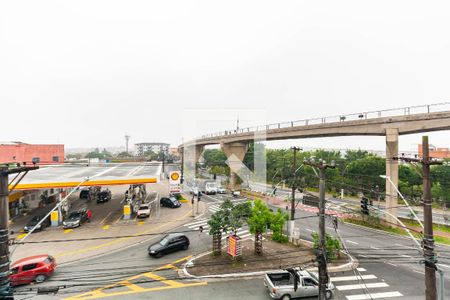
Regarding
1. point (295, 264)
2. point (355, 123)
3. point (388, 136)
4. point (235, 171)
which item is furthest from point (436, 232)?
point (235, 171)

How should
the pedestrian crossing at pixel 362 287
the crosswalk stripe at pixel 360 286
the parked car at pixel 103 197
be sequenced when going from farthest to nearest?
the parked car at pixel 103 197
the crosswalk stripe at pixel 360 286
the pedestrian crossing at pixel 362 287

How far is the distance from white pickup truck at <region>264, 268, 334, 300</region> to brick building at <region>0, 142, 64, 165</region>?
229 ft

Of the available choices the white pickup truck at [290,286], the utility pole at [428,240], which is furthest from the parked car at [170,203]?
the utility pole at [428,240]

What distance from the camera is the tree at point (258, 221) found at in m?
18.8

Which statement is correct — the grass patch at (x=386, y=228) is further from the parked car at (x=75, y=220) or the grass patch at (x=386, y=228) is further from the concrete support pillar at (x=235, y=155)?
the parked car at (x=75, y=220)

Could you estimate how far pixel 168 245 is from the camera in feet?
65.3

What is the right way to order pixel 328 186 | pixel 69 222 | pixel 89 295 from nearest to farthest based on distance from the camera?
pixel 89 295 < pixel 69 222 < pixel 328 186

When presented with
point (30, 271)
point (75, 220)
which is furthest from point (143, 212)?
point (30, 271)

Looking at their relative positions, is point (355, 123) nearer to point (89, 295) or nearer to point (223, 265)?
point (223, 265)

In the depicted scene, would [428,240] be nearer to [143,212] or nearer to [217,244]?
[217,244]

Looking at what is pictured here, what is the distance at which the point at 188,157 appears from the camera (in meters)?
94.9

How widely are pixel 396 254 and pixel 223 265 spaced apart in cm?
1473

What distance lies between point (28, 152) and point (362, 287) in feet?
293

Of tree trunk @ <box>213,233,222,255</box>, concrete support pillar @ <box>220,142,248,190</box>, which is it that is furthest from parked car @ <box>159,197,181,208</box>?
concrete support pillar @ <box>220,142,248,190</box>
